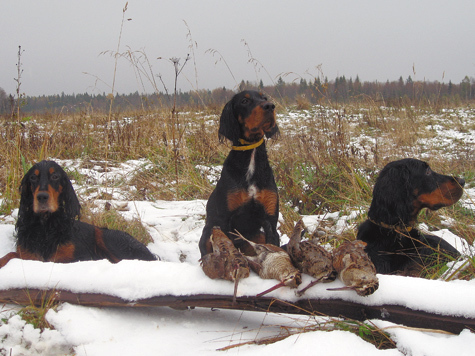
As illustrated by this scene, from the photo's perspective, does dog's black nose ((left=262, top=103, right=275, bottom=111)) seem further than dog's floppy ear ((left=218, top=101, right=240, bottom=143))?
No

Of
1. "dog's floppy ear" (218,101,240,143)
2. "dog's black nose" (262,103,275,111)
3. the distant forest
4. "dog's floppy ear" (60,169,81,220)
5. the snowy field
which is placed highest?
the distant forest

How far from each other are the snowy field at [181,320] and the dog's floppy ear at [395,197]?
759mm

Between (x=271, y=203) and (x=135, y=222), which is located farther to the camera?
(x=135, y=222)

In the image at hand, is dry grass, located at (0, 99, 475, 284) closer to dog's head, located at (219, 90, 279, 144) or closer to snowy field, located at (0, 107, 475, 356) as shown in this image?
snowy field, located at (0, 107, 475, 356)

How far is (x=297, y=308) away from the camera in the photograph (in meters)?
1.75

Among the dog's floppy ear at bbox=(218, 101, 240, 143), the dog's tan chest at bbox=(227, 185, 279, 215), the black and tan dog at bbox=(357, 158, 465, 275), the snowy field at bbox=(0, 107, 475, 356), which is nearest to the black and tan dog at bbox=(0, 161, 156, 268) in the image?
the snowy field at bbox=(0, 107, 475, 356)

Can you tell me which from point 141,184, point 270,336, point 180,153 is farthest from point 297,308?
point 180,153

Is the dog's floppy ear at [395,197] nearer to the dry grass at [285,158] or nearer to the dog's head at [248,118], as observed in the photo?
the dry grass at [285,158]

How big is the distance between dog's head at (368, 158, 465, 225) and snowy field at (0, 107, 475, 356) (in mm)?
772

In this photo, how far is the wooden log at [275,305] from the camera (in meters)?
1.62

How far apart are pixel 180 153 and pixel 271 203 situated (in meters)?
3.15

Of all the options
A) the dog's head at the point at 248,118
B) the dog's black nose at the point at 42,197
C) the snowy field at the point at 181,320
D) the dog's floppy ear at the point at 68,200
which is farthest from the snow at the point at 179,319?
the dog's head at the point at 248,118

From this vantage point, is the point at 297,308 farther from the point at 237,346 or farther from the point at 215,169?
the point at 215,169

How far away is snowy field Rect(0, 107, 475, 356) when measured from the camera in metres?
1.57
